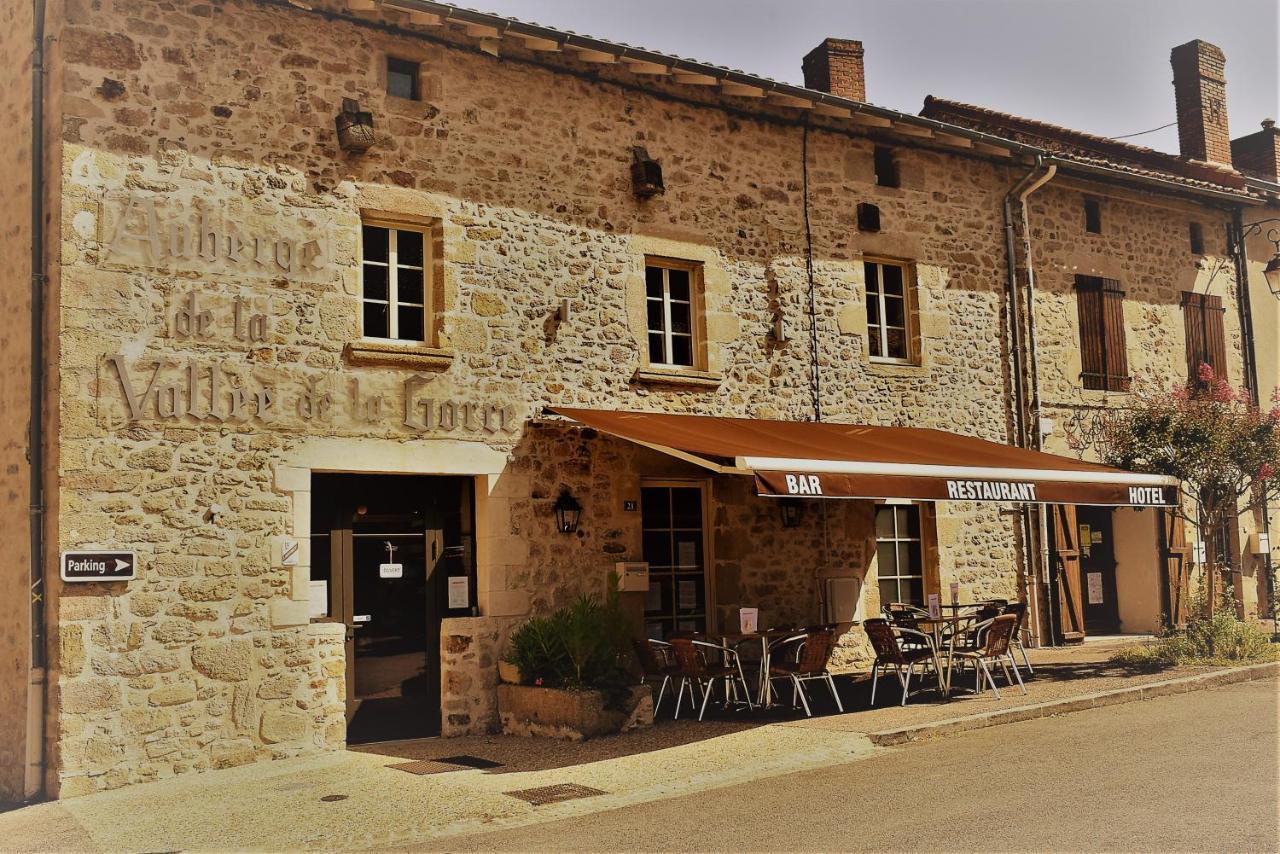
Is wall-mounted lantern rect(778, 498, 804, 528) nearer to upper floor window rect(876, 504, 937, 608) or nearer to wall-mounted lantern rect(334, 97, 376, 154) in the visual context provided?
upper floor window rect(876, 504, 937, 608)

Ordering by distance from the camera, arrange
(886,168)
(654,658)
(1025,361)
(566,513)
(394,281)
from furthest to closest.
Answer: (1025,361), (886,168), (566,513), (394,281), (654,658)

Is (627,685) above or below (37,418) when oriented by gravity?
below

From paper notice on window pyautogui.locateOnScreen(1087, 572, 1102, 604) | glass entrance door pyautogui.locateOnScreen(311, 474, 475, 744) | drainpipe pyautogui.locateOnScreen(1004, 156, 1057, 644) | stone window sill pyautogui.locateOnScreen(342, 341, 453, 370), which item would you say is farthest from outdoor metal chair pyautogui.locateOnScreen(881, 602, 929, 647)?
stone window sill pyautogui.locateOnScreen(342, 341, 453, 370)

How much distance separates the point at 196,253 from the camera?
867 centimetres

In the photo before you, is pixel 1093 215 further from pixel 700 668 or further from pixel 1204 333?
pixel 700 668

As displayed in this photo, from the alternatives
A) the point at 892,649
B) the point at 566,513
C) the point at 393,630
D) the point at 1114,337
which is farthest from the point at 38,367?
the point at 1114,337

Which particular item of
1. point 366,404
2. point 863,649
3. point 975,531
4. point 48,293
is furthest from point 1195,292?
point 48,293

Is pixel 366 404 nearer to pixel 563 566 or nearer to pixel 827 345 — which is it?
pixel 563 566

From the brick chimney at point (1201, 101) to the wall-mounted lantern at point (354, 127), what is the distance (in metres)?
12.7

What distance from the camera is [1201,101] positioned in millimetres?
16688

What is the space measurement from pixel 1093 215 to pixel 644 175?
22.8 feet

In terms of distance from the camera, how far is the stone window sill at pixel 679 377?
10.8 meters

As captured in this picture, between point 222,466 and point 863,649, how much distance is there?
7014 mm

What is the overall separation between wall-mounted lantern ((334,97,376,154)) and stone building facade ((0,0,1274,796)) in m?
0.14
